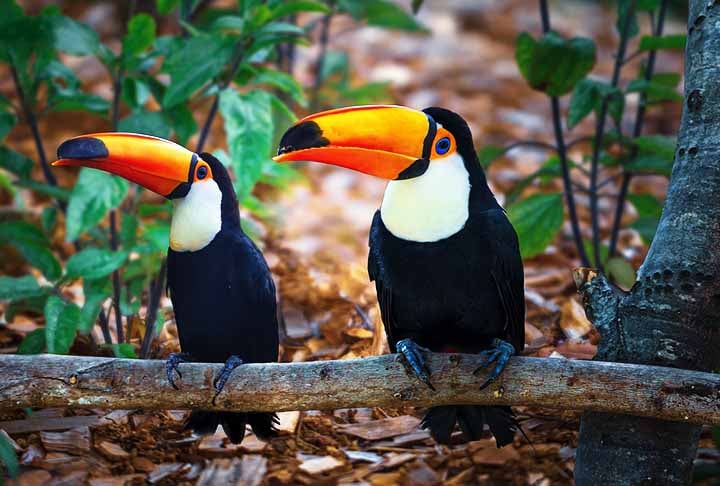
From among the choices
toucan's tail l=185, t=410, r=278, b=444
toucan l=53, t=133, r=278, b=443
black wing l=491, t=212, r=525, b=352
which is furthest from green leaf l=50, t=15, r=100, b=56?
black wing l=491, t=212, r=525, b=352

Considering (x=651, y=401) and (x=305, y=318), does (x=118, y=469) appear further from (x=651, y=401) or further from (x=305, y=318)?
(x=651, y=401)

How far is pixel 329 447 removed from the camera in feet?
8.00

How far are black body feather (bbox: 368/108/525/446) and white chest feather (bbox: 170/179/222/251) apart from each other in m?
0.39

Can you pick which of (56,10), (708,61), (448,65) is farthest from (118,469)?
(448,65)

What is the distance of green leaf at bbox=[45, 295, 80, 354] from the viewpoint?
238 cm

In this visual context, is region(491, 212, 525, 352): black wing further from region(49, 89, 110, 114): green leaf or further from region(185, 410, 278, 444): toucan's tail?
region(49, 89, 110, 114): green leaf

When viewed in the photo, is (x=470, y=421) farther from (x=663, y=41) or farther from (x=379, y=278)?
(x=663, y=41)

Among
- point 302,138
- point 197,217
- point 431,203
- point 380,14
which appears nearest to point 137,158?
point 197,217

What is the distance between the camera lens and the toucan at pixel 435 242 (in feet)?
6.35

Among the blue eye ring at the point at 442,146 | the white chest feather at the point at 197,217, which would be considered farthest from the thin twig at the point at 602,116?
the white chest feather at the point at 197,217

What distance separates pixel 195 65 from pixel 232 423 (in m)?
1.03

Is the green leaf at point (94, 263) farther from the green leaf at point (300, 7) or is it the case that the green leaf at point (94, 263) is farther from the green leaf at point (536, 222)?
the green leaf at point (536, 222)

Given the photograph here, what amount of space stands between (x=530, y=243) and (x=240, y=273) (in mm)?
1144

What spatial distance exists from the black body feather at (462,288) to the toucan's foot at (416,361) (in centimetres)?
20
